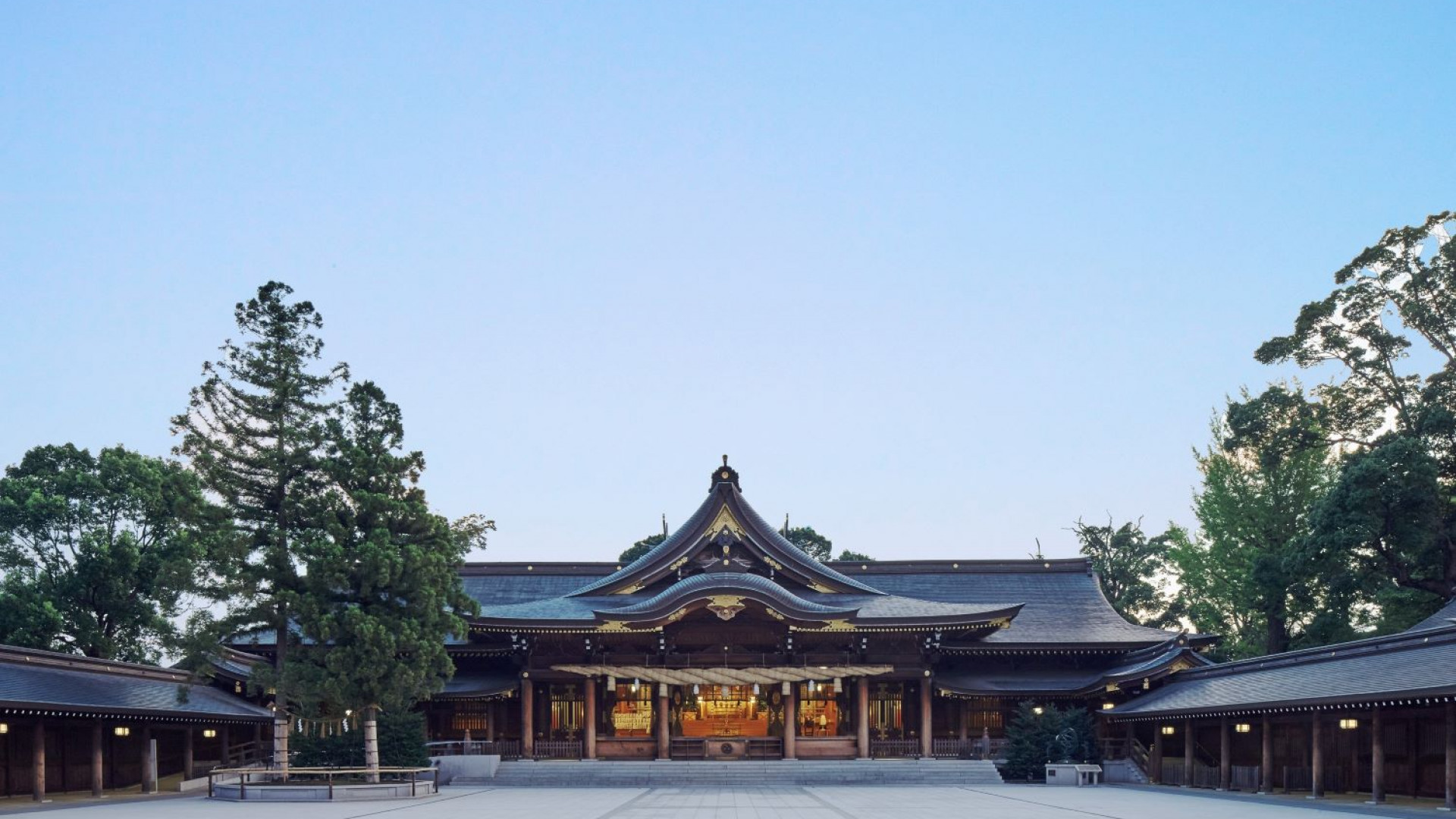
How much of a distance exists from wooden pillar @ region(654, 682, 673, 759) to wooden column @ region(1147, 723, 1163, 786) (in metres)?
15.7

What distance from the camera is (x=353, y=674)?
29.7 m

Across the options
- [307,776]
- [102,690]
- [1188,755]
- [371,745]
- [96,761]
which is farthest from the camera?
[1188,755]

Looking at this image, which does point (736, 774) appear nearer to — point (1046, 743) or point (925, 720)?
point (925, 720)

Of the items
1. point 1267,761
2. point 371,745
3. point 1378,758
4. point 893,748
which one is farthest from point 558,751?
point 1378,758

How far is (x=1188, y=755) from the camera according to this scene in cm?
3419

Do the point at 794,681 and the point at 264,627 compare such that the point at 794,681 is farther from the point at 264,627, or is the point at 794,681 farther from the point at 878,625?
the point at 264,627

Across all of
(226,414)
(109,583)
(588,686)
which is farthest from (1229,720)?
(109,583)

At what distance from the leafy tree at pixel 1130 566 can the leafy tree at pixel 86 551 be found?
51.8 meters

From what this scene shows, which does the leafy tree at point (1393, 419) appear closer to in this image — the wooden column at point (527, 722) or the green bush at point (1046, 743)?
the green bush at point (1046, 743)

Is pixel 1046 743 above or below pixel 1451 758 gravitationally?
below

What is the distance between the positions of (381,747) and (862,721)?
15873 mm

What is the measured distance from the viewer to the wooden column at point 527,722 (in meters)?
38.9

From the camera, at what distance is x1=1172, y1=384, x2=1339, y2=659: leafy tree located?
43.3 metres

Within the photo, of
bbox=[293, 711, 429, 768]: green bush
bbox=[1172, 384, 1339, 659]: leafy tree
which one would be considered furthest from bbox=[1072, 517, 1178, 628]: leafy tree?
bbox=[293, 711, 429, 768]: green bush
